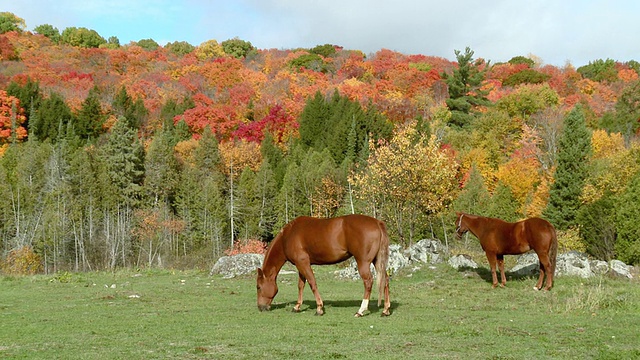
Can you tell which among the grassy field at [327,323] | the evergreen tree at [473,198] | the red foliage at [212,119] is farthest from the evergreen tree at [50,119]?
the grassy field at [327,323]

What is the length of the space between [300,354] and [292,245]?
4871 mm

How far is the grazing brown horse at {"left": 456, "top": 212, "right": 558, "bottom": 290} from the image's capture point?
17094 millimetres

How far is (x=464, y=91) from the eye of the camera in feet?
270

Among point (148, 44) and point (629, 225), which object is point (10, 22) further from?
point (629, 225)

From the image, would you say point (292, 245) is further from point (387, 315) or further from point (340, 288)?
point (340, 288)

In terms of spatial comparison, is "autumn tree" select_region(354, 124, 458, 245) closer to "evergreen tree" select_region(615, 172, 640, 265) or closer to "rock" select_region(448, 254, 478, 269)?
"evergreen tree" select_region(615, 172, 640, 265)

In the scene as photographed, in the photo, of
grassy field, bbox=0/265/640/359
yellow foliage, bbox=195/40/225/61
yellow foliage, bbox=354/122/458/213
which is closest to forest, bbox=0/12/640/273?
yellow foliage, bbox=354/122/458/213

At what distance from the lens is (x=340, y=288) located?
19562mm

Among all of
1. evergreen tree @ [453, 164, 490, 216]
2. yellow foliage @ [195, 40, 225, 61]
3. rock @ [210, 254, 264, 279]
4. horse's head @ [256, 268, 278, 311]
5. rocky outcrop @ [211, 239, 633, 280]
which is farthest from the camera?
yellow foliage @ [195, 40, 225, 61]

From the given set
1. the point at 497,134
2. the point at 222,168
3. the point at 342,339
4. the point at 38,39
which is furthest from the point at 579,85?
the point at 38,39

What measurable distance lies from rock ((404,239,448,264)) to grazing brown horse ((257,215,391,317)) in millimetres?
11703

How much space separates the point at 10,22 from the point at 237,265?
138983 millimetres

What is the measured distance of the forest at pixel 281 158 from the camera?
1812 inches

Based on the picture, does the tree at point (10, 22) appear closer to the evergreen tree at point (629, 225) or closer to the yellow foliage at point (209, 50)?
the yellow foliage at point (209, 50)
